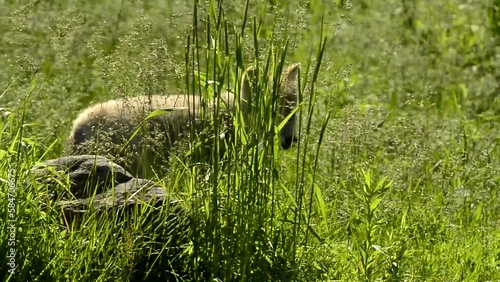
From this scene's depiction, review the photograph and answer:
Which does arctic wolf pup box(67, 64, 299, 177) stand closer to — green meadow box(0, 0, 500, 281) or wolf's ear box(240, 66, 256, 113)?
wolf's ear box(240, 66, 256, 113)

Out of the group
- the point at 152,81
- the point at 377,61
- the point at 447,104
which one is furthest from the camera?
the point at 377,61

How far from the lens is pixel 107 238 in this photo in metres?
4.19

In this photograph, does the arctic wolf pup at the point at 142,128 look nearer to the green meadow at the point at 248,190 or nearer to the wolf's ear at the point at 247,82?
the wolf's ear at the point at 247,82

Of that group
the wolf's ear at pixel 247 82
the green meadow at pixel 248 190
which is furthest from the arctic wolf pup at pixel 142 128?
the green meadow at pixel 248 190

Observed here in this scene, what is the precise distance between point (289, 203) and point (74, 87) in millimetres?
2890

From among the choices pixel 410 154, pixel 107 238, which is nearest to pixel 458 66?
pixel 410 154

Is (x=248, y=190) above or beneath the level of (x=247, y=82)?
beneath

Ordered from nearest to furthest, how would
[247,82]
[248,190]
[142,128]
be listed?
[248,190], [142,128], [247,82]

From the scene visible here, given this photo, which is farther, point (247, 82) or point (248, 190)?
point (247, 82)

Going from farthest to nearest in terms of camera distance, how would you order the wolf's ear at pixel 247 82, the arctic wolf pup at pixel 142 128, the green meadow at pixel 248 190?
the arctic wolf pup at pixel 142 128 < the wolf's ear at pixel 247 82 < the green meadow at pixel 248 190

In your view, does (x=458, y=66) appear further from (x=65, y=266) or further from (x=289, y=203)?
(x=65, y=266)

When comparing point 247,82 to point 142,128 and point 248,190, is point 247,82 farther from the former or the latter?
point 248,190

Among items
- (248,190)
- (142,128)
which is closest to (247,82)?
(142,128)

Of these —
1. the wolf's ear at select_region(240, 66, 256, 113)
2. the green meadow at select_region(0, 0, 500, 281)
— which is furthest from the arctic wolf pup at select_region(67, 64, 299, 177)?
the green meadow at select_region(0, 0, 500, 281)
